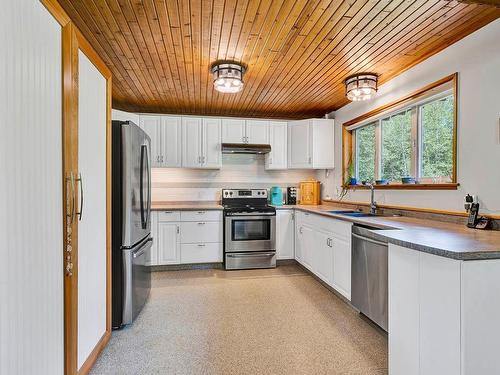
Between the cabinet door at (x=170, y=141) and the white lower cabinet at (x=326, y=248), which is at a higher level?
the cabinet door at (x=170, y=141)

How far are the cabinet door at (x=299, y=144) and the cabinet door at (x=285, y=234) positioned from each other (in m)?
0.80

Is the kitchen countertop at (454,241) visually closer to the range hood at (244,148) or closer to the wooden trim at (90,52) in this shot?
the wooden trim at (90,52)

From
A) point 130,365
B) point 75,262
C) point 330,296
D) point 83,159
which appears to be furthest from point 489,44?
point 130,365

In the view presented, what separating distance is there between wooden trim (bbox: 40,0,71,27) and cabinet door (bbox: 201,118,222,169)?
3.00 metres

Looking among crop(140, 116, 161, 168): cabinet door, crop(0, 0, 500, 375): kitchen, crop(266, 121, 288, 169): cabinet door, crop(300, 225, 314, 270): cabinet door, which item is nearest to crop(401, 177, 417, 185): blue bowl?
crop(0, 0, 500, 375): kitchen

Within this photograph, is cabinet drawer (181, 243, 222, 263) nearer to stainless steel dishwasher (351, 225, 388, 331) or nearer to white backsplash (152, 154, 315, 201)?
white backsplash (152, 154, 315, 201)

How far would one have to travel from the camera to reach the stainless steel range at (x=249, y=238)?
13.6 feet

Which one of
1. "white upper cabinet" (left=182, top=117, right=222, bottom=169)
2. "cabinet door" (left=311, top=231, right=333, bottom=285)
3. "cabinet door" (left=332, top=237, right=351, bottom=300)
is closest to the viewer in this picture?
"cabinet door" (left=332, top=237, right=351, bottom=300)

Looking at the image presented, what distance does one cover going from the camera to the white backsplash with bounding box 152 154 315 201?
465 cm

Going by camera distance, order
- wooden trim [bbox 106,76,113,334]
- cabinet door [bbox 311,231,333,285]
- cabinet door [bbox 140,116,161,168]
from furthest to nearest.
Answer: cabinet door [bbox 140,116,161,168], cabinet door [bbox 311,231,333,285], wooden trim [bbox 106,76,113,334]

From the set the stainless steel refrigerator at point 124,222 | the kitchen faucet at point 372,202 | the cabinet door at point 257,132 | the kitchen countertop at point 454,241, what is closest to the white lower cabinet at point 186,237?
the cabinet door at point 257,132

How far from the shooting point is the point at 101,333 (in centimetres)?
210

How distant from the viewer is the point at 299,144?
15.0 feet

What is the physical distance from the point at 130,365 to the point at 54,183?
134 centimetres
